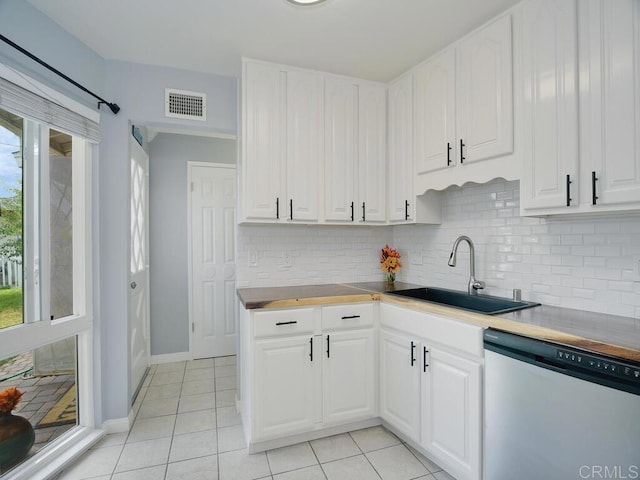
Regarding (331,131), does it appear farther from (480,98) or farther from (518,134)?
(518,134)

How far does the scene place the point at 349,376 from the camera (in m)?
2.24

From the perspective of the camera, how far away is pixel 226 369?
352cm

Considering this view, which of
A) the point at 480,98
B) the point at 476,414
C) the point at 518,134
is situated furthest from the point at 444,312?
the point at 480,98

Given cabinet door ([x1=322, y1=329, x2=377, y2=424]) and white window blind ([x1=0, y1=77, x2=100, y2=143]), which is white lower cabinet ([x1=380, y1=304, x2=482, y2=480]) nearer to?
cabinet door ([x1=322, y1=329, x2=377, y2=424])

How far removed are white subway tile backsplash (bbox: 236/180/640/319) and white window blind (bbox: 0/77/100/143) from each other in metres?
1.16

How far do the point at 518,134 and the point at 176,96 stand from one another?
227cm

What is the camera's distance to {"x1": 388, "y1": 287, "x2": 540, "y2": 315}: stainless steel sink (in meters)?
1.96

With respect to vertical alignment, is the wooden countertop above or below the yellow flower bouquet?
below

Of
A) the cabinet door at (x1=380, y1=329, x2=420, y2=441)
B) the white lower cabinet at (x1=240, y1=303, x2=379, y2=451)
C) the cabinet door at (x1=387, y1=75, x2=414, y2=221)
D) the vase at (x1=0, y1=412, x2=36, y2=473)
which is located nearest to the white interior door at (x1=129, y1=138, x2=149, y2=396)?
the vase at (x1=0, y1=412, x2=36, y2=473)

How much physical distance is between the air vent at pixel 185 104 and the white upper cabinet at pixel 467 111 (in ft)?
5.20

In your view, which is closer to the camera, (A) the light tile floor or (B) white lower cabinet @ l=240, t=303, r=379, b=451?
(A) the light tile floor

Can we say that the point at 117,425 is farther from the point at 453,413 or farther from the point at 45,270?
Result: the point at 453,413

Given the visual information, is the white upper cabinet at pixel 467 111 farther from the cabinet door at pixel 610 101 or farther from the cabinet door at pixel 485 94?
the cabinet door at pixel 610 101

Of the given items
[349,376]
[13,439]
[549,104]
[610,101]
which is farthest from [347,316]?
[13,439]
